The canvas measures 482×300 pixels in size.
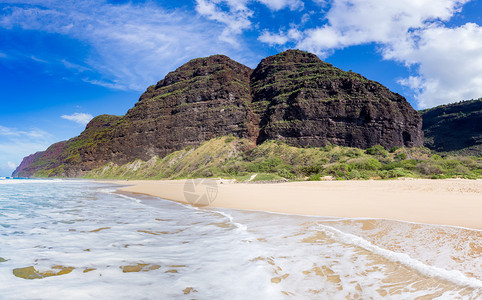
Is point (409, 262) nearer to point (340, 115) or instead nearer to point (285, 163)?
point (285, 163)

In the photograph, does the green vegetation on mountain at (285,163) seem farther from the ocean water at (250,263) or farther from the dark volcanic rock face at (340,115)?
the ocean water at (250,263)

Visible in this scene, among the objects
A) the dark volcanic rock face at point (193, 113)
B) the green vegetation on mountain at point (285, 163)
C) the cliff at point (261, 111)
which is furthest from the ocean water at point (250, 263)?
the dark volcanic rock face at point (193, 113)

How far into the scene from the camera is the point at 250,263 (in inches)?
155

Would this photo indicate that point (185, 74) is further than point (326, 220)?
Yes

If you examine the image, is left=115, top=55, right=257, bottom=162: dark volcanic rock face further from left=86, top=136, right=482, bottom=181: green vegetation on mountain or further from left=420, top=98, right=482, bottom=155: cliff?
left=420, top=98, right=482, bottom=155: cliff

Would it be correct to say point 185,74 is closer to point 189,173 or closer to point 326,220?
point 189,173

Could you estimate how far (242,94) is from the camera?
243 feet

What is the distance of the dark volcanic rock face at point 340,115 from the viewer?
53.6m

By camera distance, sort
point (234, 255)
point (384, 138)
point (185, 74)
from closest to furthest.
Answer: point (234, 255)
point (384, 138)
point (185, 74)

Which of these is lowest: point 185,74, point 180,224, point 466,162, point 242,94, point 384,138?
point 180,224

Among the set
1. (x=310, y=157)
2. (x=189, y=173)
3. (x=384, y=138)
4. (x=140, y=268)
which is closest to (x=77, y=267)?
(x=140, y=268)

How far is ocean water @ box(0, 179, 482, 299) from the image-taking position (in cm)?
291

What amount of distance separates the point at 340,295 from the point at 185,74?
9371cm

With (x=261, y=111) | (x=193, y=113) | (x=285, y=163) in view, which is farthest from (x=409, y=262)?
(x=193, y=113)
